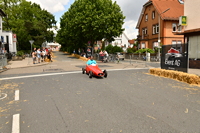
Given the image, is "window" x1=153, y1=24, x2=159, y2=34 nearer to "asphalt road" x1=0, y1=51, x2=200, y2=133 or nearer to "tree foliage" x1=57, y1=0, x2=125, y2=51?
"tree foliage" x1=57, y1=0, x2=125, y2=51

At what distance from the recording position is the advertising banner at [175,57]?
11407mm

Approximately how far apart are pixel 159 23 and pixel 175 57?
2114 centimetres

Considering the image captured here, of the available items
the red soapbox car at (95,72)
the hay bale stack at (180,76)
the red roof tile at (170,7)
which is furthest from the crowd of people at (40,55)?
the red roof tile at (170,7)

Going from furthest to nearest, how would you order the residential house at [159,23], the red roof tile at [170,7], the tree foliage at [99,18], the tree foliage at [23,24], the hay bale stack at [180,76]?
→ the tree foliage at [23,24] < the red roof tile at [170,7] < the residential house at [159,23] < the tree foliage at [99,18] < the hay bale stack at [180,76]

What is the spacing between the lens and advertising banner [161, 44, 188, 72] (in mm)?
11407

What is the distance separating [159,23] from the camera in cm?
3162

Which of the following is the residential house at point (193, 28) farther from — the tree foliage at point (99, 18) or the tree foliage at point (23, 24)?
the tree foliage at point (23, 24)

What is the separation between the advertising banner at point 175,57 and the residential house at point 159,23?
1930cm

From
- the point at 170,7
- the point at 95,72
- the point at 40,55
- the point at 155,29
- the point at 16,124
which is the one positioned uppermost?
the point at 170,7

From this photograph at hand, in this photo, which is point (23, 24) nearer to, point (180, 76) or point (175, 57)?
point (175, 57)

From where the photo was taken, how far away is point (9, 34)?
35656 mm

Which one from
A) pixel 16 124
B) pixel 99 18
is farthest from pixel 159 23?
pixel 16 124

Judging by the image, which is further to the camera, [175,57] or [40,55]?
[40,55]

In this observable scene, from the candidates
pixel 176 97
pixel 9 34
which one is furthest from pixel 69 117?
pixel 9 34
